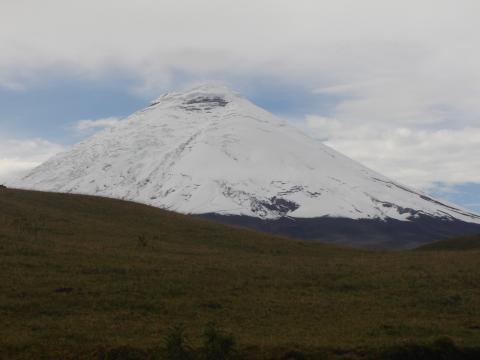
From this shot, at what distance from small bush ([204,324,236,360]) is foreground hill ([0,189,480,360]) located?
4.50 feet

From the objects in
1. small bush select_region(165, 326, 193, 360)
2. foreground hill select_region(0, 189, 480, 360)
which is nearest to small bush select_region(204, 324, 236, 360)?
small bush select_region(165, 326, 193, 360)

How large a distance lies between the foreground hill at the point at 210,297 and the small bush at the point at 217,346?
1.37m

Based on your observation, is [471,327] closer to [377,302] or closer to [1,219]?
[377,302]

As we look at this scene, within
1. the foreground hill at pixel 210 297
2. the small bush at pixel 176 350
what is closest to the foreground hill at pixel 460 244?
the foreground hill at pixel 210 297

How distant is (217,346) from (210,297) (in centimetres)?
1001

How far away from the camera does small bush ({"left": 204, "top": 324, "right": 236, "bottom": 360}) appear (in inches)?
794

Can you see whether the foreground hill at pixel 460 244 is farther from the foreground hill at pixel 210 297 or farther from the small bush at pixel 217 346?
the small bush at pixel 217 346

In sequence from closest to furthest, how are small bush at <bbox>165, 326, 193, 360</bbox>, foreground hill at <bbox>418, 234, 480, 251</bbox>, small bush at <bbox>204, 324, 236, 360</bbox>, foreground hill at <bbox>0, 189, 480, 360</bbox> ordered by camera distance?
small bush at <bbox>165, 326, 193, 360</bbox>
small bush at <bbox>204, 324, 236, 360</bbox>
foreground hill at <bbox>0, 189, 480, 360</bbox>
foreground hill at <bbox>418, 234, 480, 251</bbox>

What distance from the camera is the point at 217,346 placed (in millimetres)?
20172

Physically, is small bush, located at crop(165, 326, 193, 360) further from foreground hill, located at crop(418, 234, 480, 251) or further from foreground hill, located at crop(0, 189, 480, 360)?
foreground hill, located at crop(418, 234, 480, 251)

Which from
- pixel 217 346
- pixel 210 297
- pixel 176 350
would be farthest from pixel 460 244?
pixel 176 350

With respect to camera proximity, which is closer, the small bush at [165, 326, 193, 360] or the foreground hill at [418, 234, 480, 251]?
the small bush at [165, 326, 193, 360]

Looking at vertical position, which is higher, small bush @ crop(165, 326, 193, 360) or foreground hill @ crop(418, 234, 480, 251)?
foreground hill @ crop(418, 234, 480, 251)

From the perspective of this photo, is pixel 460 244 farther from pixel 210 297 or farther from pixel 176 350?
pixel 176 350
